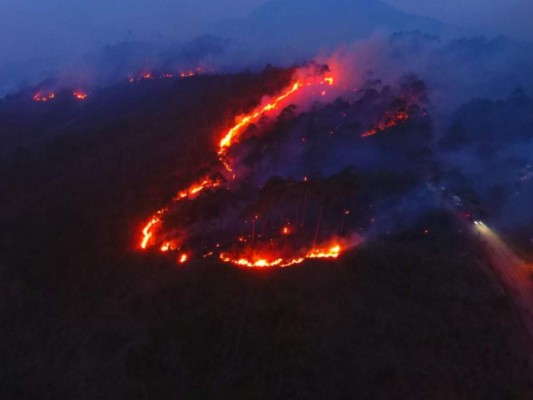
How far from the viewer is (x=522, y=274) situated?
132ft

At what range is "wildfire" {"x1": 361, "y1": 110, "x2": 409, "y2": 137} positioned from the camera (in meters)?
75.5

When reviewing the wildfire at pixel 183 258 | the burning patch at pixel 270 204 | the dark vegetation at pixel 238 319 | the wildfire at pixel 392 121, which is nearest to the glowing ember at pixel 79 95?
the burning patch at pixel 270 204

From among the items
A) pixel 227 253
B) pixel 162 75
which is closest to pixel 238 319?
pixel 227 253

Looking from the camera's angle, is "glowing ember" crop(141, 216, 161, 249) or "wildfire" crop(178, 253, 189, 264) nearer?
"wildfire" crop(178, 253, 189, 264)

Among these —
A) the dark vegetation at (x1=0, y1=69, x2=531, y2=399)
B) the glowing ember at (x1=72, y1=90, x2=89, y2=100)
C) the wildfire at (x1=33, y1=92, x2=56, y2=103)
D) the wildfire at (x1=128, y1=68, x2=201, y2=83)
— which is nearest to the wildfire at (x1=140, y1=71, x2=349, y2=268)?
the dark vegetation at (x1=0, y1=69, x2=531, y2=399)

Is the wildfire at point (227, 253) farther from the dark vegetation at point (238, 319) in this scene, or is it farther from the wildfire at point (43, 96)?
the wildfire at point (43, 96)

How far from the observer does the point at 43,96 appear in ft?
446

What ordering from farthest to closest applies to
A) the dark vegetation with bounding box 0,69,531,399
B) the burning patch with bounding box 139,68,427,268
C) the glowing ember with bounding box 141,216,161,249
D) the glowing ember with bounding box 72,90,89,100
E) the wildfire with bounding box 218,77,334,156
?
the glowing ember with bounding box 72,90,89,100, the wildfire with bounding box 218,77,334,156, the glowing ember with bounding box 141,216,161,249, the burning patch with bounding box 139,68,427,268, the dark vegetation with bounding box 0,69,531,399

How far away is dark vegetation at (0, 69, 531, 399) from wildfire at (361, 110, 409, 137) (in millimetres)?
21183

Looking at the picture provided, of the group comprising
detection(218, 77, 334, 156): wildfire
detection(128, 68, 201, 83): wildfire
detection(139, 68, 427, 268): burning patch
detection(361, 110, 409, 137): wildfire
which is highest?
detection(139, 68, 427, 268): burning patch

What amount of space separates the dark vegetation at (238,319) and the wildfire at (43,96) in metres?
86.0

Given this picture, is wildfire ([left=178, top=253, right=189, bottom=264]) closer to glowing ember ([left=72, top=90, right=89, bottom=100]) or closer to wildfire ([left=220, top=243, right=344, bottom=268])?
wildfire ([left=220, top=243, right=344, bottom=268])

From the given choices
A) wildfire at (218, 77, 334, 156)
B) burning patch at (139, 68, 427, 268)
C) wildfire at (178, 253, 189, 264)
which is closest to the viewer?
wildfire at (178, 253, 189, 264)

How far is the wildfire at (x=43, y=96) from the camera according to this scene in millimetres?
131875
